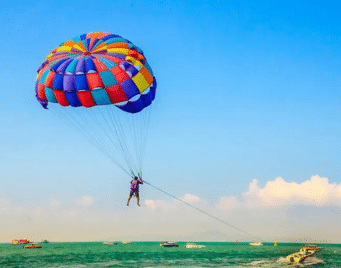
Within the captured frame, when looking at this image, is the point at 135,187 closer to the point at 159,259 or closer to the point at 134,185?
the point at 134,185

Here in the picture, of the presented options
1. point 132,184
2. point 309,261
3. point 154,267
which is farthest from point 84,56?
point 309,261

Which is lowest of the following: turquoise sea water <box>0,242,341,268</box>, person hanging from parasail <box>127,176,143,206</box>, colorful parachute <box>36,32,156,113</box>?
turquoise sea water <box>0,242,341,268</box>

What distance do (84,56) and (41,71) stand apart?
246 cm

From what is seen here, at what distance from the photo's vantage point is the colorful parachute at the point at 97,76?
16.9 meters

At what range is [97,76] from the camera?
1681 cm

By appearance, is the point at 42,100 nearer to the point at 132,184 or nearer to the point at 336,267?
the point at 132,184

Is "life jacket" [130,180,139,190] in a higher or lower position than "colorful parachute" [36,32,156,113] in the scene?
lower

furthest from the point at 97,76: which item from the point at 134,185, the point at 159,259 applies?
the point at 159,259

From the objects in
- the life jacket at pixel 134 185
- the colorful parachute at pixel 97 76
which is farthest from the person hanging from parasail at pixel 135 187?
the colorful parachute at pixel 97 76

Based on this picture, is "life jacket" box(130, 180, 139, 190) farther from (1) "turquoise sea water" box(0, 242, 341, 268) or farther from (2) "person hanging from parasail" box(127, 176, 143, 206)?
(1) "turquoise sea water" box(0, 242, 341, 268)

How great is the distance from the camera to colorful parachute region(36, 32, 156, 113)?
1686 cm

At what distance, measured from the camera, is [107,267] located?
3997cm

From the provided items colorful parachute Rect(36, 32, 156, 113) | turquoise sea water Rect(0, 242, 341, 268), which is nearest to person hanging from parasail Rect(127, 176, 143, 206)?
colorful parachute Rect(36, 32, 156, 113)

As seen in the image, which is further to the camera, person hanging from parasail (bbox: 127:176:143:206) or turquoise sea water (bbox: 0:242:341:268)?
turquoise sea water (bbox: 0:242:341:268)
